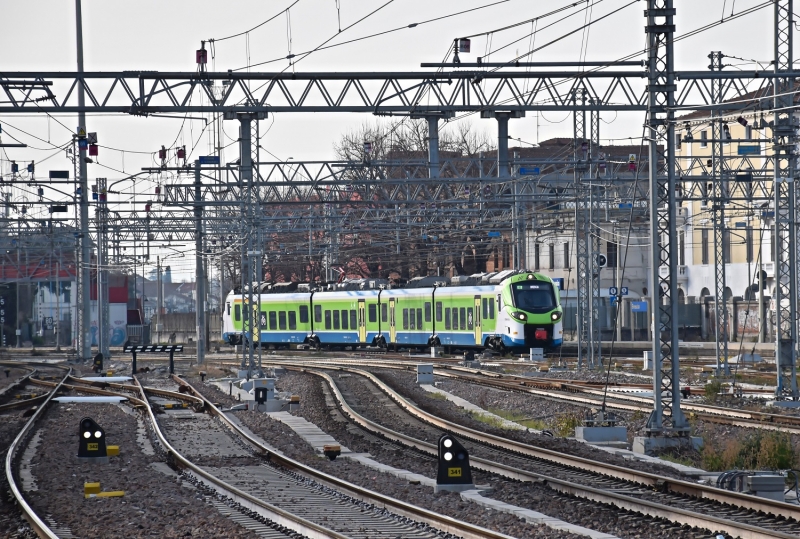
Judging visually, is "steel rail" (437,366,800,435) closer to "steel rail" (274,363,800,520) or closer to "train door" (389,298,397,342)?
"steel rail" (274,363,800,520)

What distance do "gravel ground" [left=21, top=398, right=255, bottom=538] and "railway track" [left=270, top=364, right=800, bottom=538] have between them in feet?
12.8

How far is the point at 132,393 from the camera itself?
107 ft

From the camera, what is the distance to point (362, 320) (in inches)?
2071

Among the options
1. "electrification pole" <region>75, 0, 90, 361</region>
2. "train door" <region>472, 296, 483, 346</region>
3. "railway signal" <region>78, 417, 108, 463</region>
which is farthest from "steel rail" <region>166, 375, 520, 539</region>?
"electrification pole" <region>75, 0, 90, 361</region>

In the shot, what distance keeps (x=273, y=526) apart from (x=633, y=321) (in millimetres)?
55963

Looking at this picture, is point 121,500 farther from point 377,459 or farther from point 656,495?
point 656,495

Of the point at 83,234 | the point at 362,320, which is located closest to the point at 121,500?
the point at 83,234

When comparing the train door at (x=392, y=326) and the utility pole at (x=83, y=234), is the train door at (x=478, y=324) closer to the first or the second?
the train door at (x=392, y=326)

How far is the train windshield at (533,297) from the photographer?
4144 cm

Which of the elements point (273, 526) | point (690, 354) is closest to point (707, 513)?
point (273, 526)

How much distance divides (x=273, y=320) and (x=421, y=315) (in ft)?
43.6

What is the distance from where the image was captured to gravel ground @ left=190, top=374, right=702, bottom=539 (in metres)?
11.3

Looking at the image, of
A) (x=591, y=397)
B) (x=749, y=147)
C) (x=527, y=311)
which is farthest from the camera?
(x=527, y=311)

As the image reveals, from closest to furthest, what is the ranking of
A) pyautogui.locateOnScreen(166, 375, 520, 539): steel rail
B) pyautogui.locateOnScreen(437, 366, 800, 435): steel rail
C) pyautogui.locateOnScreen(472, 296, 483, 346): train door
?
1. pyautogui.locateOnScreen(166, 375, 520, 539): steel rail
2. pyautogui.locateOnScreen(437, 366, 800, 435): steel rail
3. pyautogui.locateOnScreen(472, 296, 483, 346): train door
